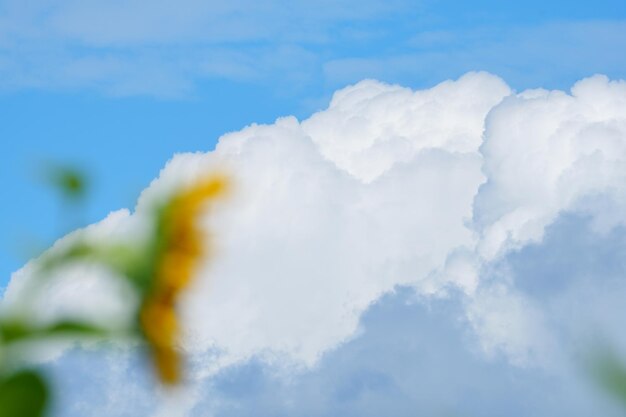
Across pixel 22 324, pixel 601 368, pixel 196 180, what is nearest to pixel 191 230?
pixel 196 180

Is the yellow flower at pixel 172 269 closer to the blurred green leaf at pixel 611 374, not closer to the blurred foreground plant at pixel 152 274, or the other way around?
the blurred foreground plant at pixel 152 274

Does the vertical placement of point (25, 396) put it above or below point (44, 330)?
below

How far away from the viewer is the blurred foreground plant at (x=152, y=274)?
1.36 metres

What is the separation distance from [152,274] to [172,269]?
0.10 feet

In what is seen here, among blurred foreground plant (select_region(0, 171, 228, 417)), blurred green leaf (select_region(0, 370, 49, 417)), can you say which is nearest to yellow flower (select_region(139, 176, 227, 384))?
blurred foreground plant (select_region(0, 171, 228, 417))

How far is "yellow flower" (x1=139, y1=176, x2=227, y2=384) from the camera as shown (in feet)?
4.47

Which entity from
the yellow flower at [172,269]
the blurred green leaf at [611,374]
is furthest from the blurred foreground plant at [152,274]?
the blurred green leaf at [611,374]

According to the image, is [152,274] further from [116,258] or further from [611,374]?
[611,374]

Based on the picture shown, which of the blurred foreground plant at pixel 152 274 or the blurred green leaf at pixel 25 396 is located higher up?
the blurred foreground plant at pixel 152 274

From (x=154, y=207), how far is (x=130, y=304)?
0.15 meters

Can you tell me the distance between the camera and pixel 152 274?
4.53 ft

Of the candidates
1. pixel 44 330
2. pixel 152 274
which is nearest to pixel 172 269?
pixel 152 274

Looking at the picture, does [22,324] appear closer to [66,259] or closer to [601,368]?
[66,259]

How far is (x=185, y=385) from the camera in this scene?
4.39ft
